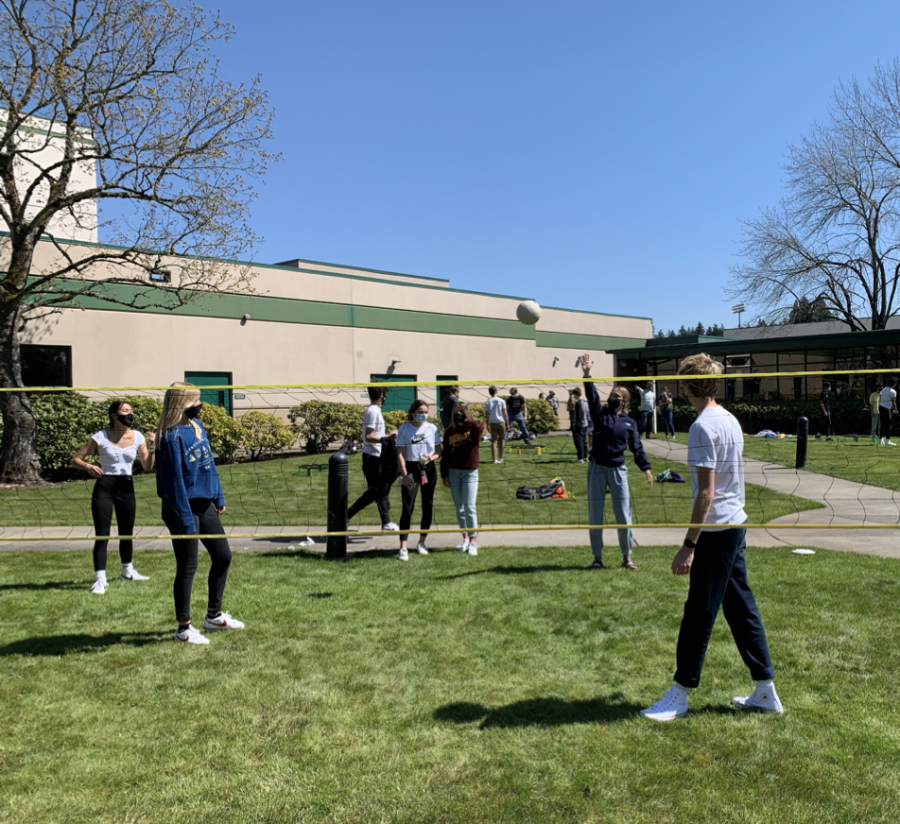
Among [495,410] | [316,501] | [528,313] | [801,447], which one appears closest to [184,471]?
[316,501]

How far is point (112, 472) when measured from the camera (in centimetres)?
705

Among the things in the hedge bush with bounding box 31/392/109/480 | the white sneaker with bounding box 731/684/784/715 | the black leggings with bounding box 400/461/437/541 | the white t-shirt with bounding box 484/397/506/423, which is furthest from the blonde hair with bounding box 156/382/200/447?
the white t-shirt with bounding box 484/397/506/423

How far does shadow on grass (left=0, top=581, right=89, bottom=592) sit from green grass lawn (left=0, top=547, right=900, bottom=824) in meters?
0.17

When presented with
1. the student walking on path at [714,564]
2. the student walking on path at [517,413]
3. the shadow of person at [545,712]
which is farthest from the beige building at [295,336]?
the student walking on path at [714,564]

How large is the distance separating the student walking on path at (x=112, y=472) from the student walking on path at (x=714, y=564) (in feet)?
16.5

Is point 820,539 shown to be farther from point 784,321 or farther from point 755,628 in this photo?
point 784,321

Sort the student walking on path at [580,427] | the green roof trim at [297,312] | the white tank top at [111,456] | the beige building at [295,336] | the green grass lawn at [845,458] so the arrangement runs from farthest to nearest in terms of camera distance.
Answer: the green roof trim at [297,312], the beige building at [295,336], the student walking on path at [580,427], the green grass lawn at [845,458], the white tank top at [111,456]

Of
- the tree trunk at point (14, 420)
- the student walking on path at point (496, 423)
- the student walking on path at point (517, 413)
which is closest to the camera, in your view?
the tree trunk at point (14, 420)

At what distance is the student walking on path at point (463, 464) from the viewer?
8.07 m

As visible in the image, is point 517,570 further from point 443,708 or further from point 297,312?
point 297,312

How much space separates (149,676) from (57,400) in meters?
12.3

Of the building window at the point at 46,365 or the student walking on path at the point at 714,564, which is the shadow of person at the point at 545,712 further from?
the building window at the point at 46,365

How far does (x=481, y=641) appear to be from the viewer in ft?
17.4

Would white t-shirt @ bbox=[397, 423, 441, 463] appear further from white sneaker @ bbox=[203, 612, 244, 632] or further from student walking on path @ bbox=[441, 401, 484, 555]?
white sneaker @ bbox=[203, 612, 244, 632]
